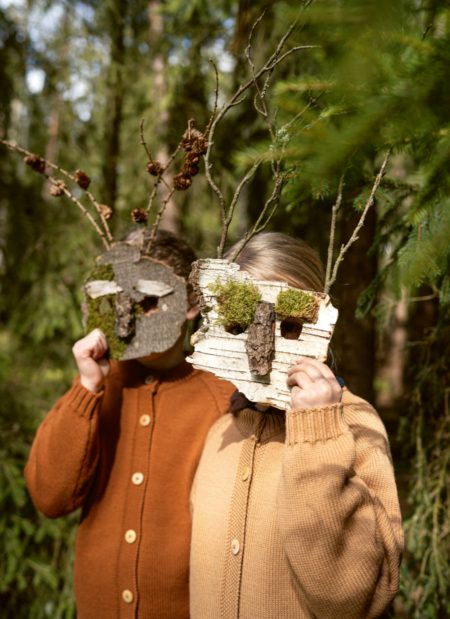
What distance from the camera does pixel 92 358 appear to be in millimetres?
1828

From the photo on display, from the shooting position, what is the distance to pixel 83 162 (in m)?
4.99

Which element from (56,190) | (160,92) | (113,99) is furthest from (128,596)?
(160,92)

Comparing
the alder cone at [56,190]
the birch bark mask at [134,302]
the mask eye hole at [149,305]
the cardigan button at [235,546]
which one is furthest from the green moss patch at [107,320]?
the cardigan button at [235,546]

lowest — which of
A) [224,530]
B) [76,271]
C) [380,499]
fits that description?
[224,530]

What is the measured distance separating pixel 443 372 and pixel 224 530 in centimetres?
136

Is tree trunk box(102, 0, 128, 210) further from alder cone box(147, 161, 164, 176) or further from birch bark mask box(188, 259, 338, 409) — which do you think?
birch bark mask box(188, 259, 338, 409)

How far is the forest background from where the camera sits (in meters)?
0.95

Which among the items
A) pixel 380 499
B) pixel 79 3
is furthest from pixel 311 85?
pixel 79 3

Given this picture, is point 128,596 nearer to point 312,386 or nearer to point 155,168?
point 312,386

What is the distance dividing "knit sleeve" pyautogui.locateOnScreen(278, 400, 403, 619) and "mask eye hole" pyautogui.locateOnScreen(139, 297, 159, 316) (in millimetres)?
720

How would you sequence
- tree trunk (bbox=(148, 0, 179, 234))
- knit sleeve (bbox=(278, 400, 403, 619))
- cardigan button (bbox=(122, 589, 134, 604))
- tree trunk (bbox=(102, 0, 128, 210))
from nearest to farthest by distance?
knit sleeve (bbox=(278, 400, 403, 619)) → cardigan button (bbox=(122, 589, 134, 604)) → tree trunk (bbox=(102, 0, 128, 210)) → tree trunk (bbox=(148, 0, 179, 234))

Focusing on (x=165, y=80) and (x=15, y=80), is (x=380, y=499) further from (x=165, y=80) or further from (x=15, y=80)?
(x=15, y=80)

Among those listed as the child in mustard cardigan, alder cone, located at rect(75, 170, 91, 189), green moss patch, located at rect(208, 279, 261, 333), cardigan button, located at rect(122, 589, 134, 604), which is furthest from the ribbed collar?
alder cone, located at rect(75, 170, 91, 189)

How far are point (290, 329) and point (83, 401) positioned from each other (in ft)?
2.56
